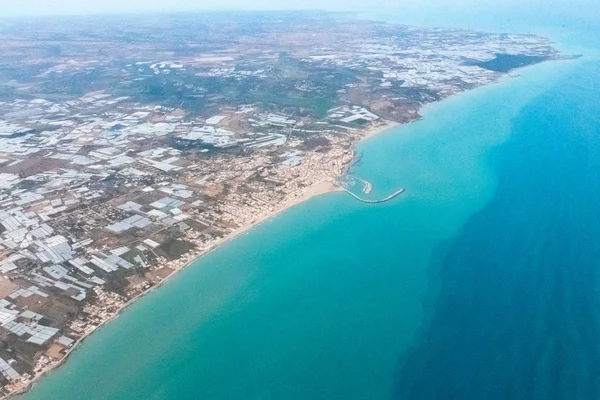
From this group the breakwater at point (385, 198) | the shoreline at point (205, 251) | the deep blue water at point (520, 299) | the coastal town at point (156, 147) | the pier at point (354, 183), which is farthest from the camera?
the pier at point (354, 183)

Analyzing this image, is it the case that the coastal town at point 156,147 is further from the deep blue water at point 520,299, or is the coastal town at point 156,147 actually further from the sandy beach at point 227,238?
the deep blue water at point 520,299

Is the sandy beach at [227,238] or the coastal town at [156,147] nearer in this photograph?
the sandy beach at [227,238]

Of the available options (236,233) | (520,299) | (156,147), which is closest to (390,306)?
(520,299)

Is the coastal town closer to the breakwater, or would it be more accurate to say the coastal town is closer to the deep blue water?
the breakwater

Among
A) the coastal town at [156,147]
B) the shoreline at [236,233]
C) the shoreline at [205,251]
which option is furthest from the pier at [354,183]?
the coastal town at [156,147]

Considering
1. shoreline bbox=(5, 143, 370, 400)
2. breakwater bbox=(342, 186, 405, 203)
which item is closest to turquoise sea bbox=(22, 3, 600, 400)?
shoreline bbox=(5, 143, 370, 400)

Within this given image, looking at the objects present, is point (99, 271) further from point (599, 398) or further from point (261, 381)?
point (599, 398)
